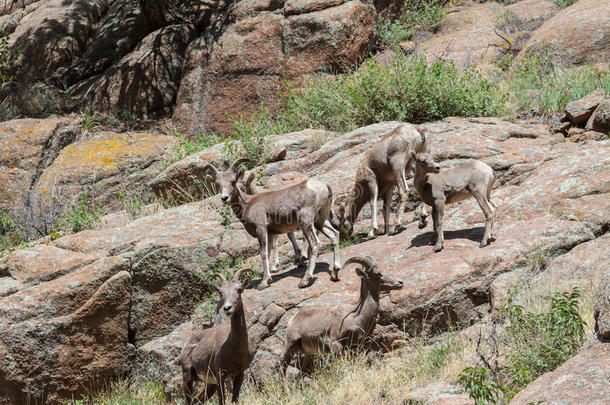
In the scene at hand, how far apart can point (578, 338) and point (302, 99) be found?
1020 centimetres

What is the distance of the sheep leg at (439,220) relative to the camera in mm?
9711

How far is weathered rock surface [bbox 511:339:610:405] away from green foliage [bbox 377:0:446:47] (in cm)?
1450

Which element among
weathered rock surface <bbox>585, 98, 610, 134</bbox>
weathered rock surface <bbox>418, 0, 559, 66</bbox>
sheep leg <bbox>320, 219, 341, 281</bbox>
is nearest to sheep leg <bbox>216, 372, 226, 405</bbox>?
sheep leg <bbox>320, 219, 341, 281</bbox>

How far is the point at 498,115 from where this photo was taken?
14125mm

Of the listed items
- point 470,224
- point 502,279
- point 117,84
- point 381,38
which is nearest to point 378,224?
point 470,224

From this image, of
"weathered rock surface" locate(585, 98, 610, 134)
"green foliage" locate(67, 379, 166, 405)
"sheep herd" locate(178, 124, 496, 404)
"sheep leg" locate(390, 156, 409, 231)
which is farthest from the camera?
"weathered rock surface" locate(585, 98, 610, 134)

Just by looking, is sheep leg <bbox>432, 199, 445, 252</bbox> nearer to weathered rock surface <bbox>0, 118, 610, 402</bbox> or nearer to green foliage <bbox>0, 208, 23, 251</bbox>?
weathered rock surface <bbox>0, 118, 610, 402</bbox>

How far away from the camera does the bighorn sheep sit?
10070mm

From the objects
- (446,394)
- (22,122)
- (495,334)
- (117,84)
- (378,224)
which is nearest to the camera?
(446,394)

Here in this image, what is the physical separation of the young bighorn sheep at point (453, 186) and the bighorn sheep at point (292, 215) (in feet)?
4.54

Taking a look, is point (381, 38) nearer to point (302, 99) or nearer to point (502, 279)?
point (302, 99)

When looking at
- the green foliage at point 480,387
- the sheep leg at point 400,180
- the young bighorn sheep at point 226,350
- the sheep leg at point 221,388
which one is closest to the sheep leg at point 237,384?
the young bighorn sheep at point 226,350

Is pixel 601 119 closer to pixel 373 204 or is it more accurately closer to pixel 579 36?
pixel 373 204

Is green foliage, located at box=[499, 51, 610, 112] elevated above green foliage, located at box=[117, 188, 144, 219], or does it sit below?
above
